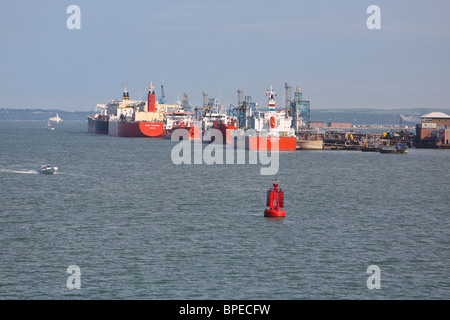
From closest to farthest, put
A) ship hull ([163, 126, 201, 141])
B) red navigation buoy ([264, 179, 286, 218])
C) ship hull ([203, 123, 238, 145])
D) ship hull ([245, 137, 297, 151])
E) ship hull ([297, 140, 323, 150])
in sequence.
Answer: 1. red navigation buoy ([264, 179, 286, 218])
2. ship hull ([245, 137, 297, 151])
3. ship hull ([297, 140, 323, 150])
4. ship hull ([203, 123, 238, 145])
5. ship hull ([163, 126, 201, 141])

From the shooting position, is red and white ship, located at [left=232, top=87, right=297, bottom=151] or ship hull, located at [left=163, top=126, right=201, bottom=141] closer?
red and white ship, located at [left=232, top=87, right=297, bottom=151]

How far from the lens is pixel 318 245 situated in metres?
37.4

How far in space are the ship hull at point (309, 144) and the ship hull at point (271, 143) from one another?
10.6 meters

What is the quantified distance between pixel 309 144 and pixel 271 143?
18.3 m

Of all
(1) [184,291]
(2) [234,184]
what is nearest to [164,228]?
(1) [184,291]

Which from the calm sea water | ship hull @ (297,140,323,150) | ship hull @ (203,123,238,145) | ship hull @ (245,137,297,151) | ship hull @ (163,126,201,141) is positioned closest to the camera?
the calm sea water

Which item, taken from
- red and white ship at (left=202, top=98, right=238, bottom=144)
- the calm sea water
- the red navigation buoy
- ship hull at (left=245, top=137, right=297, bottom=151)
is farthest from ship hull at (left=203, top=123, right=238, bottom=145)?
the red navigation buoy

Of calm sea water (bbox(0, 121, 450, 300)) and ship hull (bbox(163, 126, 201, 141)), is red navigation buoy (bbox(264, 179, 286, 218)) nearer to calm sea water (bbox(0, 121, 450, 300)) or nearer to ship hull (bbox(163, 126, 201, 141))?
calm sea water (bbox(0, 121, 450, 300))

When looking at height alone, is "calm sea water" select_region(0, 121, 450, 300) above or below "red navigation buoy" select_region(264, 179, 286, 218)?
below

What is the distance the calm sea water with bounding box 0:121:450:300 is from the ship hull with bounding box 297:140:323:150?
2799 inches

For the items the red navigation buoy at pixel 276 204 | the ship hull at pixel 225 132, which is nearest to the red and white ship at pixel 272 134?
the ship hull at pixel 225 132

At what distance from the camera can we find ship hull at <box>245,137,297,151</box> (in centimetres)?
13162

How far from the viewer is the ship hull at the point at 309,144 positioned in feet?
480
